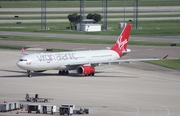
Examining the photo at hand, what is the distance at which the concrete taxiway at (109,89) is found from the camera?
5622 centimetres

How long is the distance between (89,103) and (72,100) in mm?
2689

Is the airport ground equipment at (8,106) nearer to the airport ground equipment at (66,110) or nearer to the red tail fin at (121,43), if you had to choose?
the airport ground equipment at (66,110)

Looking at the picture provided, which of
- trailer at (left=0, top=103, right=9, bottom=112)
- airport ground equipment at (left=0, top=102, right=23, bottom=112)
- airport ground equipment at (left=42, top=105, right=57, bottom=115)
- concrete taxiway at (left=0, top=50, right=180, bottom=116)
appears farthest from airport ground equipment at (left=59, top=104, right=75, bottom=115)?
trailer at (left=0, top=103, right=9, bottom=112)

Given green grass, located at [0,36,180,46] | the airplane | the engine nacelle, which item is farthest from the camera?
green grass, located at [0,36,180,46]

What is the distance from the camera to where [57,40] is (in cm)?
14325

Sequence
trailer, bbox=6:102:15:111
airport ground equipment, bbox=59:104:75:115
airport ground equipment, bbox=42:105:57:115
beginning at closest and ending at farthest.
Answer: airport ground equipment, bbox=59:104:75:115 < airport ground equipment, bbox=42:105:57:115 < trailer, bbox=6:102:15:111

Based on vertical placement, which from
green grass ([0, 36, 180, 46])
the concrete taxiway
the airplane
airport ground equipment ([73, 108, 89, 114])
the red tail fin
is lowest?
the concrete taxiway

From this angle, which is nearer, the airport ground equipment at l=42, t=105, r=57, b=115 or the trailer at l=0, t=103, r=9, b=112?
the airport ground equipment at l=42, t=105, r=57, b=115

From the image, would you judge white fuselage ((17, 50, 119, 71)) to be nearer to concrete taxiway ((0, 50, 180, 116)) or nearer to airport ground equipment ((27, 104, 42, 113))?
concrete taxiway ((0, 50, 180, 116))

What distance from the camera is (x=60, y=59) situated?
79.8 meters

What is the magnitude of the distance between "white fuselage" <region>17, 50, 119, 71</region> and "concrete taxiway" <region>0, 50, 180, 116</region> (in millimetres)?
1693

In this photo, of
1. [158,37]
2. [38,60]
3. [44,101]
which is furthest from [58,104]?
[158,37]

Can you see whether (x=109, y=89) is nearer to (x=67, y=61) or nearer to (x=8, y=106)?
(x=67, y=61)

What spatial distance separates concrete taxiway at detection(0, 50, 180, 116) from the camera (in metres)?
56.2
